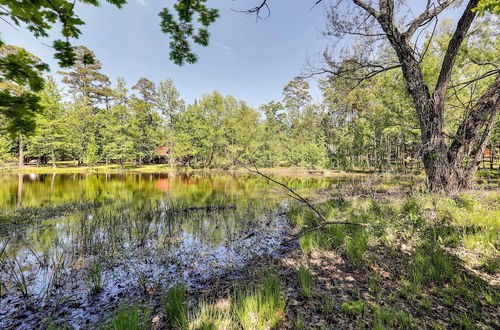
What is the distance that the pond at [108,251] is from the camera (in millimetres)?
3637

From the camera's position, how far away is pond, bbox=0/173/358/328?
3637 mm

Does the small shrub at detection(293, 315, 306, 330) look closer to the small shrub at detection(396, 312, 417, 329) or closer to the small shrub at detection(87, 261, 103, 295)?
Result: the small shrub at detection(396, 312, 417, 329)

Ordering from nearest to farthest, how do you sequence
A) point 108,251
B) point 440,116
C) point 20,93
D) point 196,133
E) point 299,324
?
point 299,324, point 20,93, point 108,251, point 440,116, point 196,133

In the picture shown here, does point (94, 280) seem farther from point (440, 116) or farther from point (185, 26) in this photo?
point (440, 116)

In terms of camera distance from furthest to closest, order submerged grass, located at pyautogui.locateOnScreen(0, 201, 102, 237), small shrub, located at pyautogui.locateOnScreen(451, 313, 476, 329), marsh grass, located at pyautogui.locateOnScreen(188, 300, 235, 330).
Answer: submerged grass, located at pyautogui.locateOnScreen(0, 201, 102, 237) → marsh grass, located at pyautogui.locateOnScreen(188, 300, 235, 330) → small shrub, located at pyautogui.locateOnScreen(451, 313, 476, 329)

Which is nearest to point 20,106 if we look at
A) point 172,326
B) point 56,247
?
point 172,326

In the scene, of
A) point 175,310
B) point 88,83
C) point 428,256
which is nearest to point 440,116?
point 428,256

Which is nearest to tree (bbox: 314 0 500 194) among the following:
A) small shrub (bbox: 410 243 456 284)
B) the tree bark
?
the tree bark

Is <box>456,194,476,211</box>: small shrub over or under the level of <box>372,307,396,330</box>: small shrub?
over

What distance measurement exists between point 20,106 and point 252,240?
589cm

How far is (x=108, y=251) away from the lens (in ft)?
18.2

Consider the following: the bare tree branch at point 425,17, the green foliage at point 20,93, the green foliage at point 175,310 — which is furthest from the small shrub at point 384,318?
the bare tree branch at point 425,17

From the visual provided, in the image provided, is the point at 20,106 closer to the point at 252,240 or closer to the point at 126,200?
the point at 252,240

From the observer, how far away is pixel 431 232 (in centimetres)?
496
